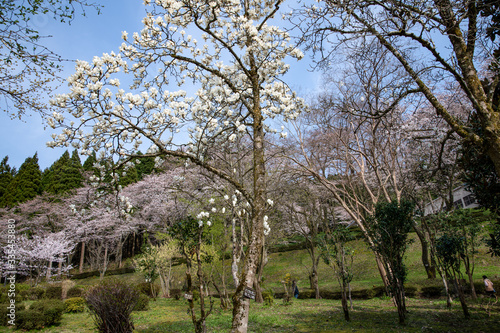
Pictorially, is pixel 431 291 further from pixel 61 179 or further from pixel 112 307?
pixel 61 179

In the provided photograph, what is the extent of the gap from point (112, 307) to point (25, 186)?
33071 millimetres

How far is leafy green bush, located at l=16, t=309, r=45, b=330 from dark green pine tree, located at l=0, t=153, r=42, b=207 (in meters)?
25.2

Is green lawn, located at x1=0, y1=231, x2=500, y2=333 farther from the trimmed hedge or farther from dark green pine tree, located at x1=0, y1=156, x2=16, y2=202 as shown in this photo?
dark green pine tree, located at x1=0, y1=156, x2=16, y2=202

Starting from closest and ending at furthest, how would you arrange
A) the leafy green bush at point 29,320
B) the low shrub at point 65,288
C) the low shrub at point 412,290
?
the leafy green bush at point 29,320
the low shrub at point 412,290
the low shrub at point 65,288

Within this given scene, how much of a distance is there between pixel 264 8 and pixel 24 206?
1283 inches

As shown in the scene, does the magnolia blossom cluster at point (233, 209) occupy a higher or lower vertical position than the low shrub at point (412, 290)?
higher

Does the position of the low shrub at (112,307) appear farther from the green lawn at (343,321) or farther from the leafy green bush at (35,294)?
the leafy green bush at (35,294)

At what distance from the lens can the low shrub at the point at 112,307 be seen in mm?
5617

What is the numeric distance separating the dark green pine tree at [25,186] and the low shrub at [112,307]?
101ft

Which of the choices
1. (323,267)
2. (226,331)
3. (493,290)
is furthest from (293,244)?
(226,331)

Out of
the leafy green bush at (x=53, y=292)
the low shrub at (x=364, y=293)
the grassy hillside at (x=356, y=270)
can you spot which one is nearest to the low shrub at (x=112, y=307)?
the grassy hillside at (x=356, y=270)

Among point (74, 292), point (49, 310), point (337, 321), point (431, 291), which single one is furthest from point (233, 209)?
point (74, 292)

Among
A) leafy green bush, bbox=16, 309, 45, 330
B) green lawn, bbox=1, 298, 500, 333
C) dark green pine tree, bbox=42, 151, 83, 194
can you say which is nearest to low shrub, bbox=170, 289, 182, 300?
green lawn, bbox=1, 298, 500, 333

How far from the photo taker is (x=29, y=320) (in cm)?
938
